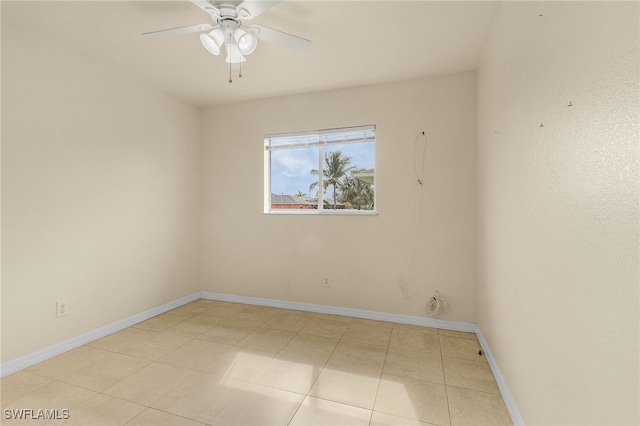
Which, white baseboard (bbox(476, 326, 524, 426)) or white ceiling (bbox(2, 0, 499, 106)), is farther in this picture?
white ceiling (bbox(2, 0, 499, 106))

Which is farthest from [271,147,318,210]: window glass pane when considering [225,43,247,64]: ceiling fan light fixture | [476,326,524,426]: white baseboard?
[476,326,524,426]: white baseboard

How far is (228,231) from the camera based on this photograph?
3.64 metres

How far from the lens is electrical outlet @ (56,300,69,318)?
229cm

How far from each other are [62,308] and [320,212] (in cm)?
246

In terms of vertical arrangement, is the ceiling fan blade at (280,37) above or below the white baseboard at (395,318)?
above

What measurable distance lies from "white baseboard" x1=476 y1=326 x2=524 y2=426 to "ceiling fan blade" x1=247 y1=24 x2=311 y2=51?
2.46 m

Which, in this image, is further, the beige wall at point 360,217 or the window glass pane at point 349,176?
the window glass pane at point 349,176

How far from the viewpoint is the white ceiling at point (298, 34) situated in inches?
74.2

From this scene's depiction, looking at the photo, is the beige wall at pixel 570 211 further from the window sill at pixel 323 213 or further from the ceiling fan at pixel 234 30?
the window sill at pixel 323 213

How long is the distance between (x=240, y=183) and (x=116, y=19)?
1.92 meters

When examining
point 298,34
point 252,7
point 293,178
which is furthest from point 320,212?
point 252,7

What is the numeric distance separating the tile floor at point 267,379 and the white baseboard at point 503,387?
0.14ft

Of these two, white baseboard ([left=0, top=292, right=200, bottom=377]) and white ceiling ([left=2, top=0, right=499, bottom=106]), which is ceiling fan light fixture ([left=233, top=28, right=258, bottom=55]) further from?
white baseboard ([left=0, top=292, right=200, bottom=377])

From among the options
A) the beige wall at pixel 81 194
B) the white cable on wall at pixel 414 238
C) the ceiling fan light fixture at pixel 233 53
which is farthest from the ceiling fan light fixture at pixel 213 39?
the white cable on wall at pixel 414 238
